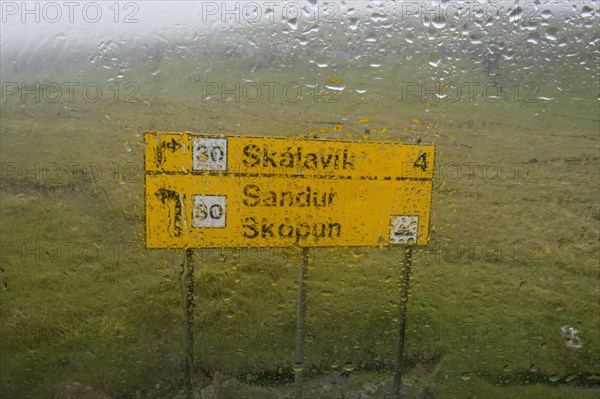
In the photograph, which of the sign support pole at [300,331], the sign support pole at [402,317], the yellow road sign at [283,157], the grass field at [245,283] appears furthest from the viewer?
the grass field at [245,283]

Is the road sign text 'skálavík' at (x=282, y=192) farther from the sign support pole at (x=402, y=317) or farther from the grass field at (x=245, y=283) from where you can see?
the grass field at (x=245, y=283)

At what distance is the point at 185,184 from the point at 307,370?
3.93 feet

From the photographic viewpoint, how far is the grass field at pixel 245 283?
6.82ft

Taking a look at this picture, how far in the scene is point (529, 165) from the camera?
279 centimetres

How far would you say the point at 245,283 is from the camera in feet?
7.23

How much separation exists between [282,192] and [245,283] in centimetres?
74

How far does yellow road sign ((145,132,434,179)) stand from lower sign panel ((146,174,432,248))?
0.04 meters

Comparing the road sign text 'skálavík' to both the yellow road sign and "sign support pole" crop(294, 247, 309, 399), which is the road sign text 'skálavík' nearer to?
the yellow road sign

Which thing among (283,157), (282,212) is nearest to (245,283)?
(282,212)

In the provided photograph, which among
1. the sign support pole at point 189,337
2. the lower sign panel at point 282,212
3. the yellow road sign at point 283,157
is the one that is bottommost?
the sign support pole at point 189,337

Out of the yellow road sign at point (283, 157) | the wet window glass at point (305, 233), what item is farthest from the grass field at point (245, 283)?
the yellow road sign at point (283, 157)

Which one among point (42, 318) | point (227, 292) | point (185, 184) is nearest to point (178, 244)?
point (185, 184)

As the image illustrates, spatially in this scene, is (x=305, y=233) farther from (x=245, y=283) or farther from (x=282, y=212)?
(x=245, y=283)

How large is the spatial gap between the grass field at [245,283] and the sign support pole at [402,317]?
0.23 feet
